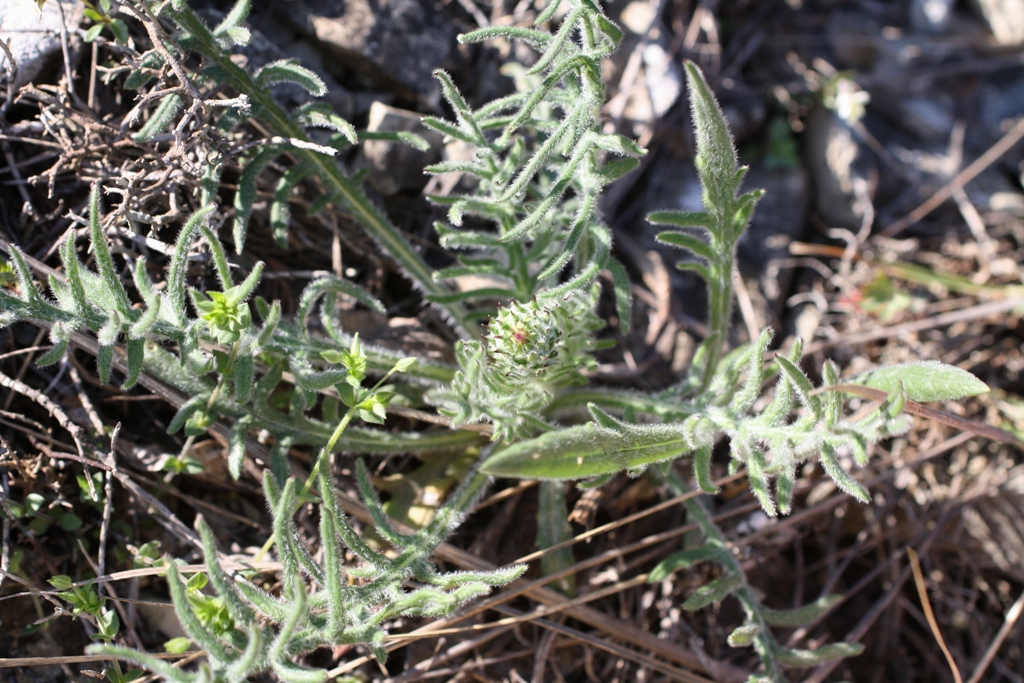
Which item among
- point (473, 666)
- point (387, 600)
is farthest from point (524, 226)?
point (473, 666)

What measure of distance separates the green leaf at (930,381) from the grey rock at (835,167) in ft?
6.75

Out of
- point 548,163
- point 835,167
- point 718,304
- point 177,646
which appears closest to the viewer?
point 177,646

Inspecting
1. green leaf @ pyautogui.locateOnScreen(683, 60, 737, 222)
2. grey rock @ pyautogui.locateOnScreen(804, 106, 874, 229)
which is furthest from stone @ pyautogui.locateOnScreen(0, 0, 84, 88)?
grey rock @ pyautogui.locateOnScreen(804, 106, 874, 229)

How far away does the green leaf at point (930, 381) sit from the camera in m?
2.37

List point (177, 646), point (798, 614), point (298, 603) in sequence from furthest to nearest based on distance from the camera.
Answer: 1. point (798, 614)
2. point (177, 646)
3. point (298, 603)

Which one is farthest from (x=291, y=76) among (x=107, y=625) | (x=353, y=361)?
(x=107, y=625)

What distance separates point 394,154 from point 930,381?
7.90 feet

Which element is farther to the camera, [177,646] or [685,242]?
[685,242]

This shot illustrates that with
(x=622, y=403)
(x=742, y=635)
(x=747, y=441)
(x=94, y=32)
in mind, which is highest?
(x=94, y=32)

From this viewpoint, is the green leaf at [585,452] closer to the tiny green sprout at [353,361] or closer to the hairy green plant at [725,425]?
the hairy green plant at [725,425]

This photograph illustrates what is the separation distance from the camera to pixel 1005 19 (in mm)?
4660

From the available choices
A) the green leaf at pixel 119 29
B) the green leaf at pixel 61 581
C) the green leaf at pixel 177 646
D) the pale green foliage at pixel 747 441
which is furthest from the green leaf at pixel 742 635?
the green leaf at pixel 119 29

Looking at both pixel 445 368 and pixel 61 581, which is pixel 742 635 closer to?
pixel 445 368

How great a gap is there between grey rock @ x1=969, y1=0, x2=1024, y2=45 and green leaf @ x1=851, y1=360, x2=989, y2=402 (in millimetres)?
3221
